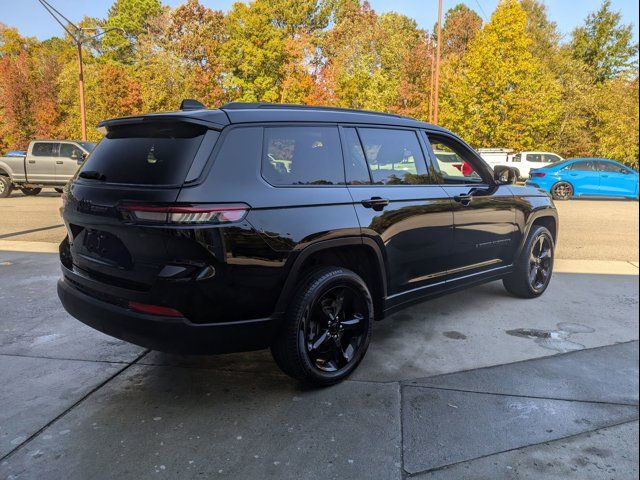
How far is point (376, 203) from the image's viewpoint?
3635 mm

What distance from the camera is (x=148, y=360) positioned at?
389 cm

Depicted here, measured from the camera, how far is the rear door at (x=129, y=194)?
2818 mm

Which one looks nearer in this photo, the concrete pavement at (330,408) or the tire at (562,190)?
the concrete pavement at (330,408)

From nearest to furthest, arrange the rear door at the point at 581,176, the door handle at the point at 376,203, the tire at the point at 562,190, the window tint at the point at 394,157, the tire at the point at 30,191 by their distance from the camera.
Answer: the door handle at the point at 376,203
the window tint at the point at 394,157
the rear door at the point at 581,176
the tire at the point at 562,190
the tire at the point at 30,191

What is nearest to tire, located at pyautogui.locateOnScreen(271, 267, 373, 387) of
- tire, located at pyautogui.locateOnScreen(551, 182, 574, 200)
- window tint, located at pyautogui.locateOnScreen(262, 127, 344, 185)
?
window tint, located at pyautogui.locateOnScreen(262, 127, 344, 185)

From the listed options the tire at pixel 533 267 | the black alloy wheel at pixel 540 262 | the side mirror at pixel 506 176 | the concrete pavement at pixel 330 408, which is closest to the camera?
the concrete pavement at pixel 330 408

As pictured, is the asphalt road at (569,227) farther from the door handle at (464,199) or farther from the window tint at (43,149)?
the window tint at (43,149)

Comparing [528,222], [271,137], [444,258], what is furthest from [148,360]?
[528,222]

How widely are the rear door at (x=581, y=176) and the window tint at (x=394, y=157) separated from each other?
47.9 ft

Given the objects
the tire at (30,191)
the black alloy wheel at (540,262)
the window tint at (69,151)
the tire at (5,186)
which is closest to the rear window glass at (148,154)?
the black alloy wheel at (540,262)

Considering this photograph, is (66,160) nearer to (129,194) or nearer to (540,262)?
(540,262)

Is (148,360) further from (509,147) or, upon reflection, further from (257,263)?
(509,147)

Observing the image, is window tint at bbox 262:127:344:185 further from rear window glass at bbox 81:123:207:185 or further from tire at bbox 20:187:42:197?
tire at bbox 20:187:42:197

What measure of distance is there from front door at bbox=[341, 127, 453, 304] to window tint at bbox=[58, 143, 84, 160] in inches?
663
